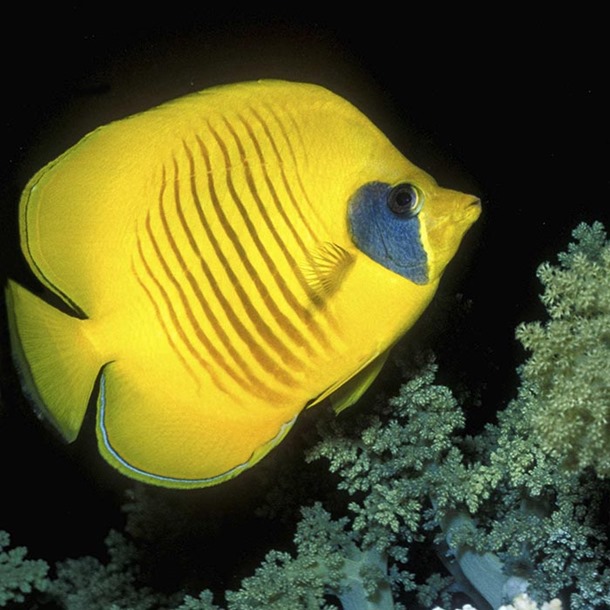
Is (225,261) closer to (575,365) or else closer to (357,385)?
(357,385)

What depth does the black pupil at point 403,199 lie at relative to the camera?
141cm

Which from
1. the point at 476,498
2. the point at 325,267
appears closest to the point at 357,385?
the point at 325,267

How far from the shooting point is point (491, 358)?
214cm

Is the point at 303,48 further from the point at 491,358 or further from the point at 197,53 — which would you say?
the point at 491,358

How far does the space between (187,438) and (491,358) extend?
103 centimetres

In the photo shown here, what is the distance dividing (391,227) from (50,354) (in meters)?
0.69

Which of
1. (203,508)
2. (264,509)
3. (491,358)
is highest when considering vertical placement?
(491,358)

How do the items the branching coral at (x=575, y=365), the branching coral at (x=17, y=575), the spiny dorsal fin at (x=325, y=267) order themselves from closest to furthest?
1. the spiny dorsal fin at (x=325, y=267)
2. the branching coral at (x=575, y=365)
3. the branching coral at (x=17, y=575)

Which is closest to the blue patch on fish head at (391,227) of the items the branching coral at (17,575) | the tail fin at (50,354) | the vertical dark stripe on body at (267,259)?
the vertical dark stripe on body at (267,259)

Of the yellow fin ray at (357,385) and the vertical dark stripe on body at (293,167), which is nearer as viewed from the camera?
the vertical dark stripe on body at (293,167)

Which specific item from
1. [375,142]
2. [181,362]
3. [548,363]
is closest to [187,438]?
[181,362]

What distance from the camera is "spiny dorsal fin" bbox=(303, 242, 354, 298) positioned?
1363 mm

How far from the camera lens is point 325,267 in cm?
136

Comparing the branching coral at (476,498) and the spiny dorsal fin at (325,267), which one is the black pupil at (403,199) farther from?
the branching coral at (476,498)
